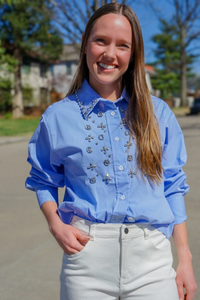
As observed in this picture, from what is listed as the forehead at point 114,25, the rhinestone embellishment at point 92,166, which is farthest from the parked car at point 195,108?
the rhinestone embellishment at point 92,166

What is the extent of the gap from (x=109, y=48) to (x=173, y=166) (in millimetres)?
549

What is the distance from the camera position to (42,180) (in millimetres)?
1676

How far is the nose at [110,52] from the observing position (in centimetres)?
157

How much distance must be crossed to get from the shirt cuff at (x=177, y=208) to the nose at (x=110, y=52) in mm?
632

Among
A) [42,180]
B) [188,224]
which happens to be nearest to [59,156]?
[42,180]

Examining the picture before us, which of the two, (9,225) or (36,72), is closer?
(9,225)

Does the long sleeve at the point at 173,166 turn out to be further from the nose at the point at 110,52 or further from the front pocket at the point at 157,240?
the nose at the point at 110,52

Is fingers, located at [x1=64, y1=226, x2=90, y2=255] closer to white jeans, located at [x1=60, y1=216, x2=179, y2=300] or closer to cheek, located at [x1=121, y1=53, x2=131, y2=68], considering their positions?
white jeans, located at [x1=60, y1=216, x2=179, y2=300]

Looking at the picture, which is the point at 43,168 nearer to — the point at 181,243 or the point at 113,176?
the point at 113,176

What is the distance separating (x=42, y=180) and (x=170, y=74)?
6145cm

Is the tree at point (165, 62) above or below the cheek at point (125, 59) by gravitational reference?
below

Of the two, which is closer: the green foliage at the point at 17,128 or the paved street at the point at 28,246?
the paved street at the point at 28,246

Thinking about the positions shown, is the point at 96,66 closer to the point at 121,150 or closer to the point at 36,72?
the point at 121,150

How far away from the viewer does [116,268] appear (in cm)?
148
